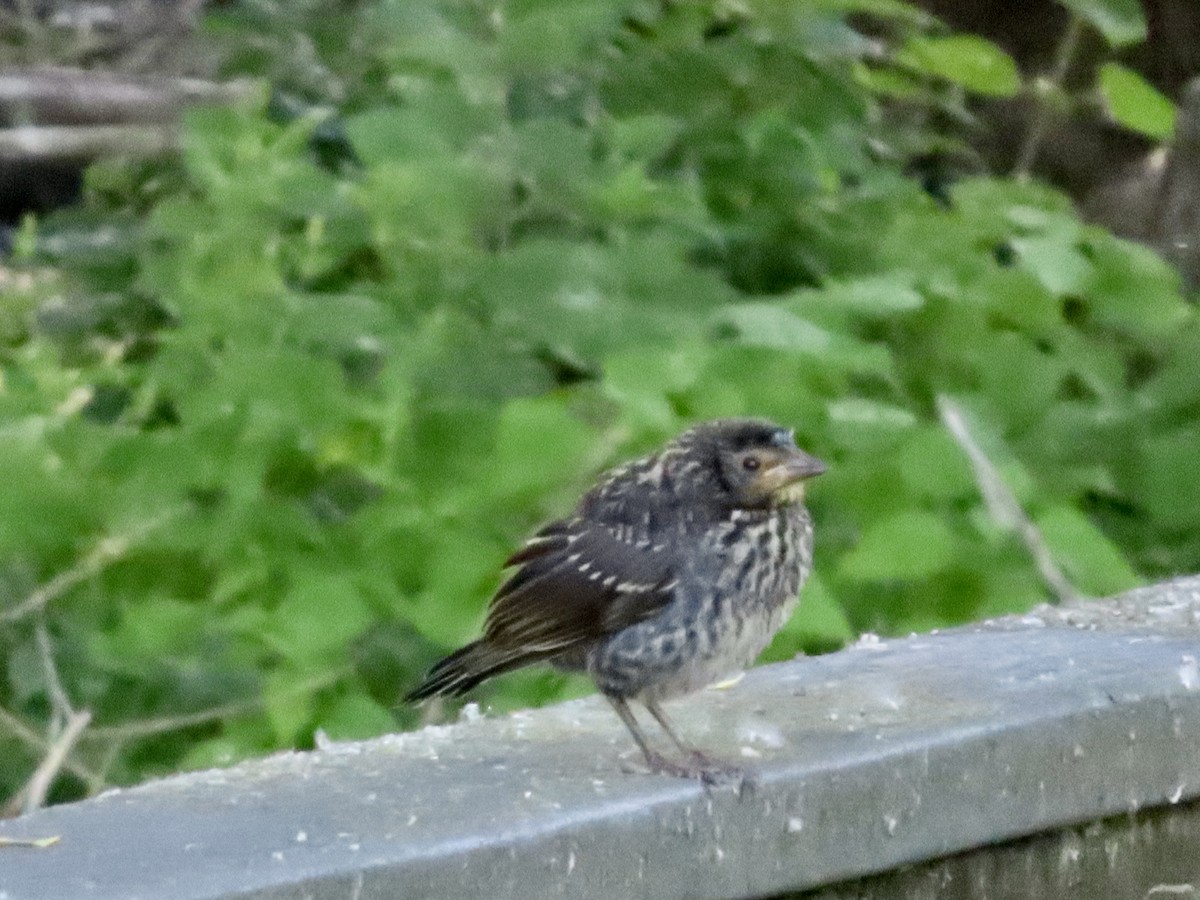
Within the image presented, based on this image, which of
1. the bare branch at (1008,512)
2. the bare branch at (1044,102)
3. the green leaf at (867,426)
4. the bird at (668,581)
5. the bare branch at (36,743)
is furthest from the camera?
the bare branch at (1044,102)

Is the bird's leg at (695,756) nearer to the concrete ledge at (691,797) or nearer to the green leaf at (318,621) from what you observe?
the concrete ledge at (691,797)

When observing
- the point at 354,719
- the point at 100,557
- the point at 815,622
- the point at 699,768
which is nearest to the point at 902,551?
the point at 815,622

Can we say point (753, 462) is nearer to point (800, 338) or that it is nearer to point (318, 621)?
point (318, 621)

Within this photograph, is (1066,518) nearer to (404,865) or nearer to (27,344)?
(404,865)

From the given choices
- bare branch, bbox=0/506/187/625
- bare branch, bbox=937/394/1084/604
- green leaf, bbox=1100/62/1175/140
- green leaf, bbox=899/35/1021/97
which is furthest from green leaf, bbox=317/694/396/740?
green leaf, bbox=1100/62/1175/140

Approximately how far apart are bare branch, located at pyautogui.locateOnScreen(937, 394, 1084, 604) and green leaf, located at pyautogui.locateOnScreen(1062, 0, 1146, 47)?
4.89ft

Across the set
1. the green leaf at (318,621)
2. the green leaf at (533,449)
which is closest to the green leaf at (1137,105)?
the green leaf at (533,449)

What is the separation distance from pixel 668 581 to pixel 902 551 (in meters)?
0.80

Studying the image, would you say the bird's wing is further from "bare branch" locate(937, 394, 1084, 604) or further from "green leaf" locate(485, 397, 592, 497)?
"bare branch" locate(937, 394, 1084, 604)

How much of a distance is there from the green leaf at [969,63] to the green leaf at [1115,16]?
219 millimetres

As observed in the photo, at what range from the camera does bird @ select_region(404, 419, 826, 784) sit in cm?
268

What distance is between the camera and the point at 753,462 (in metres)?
2.79

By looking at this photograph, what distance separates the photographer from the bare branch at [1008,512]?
3623 mm

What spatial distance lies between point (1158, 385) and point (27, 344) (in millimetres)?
2641
